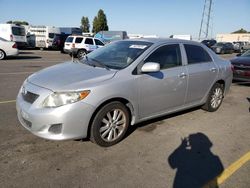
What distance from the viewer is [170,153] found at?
4164 millimetres

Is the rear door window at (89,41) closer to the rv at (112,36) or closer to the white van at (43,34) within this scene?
the white van at (43,34)

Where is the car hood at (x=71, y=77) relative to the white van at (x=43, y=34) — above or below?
below

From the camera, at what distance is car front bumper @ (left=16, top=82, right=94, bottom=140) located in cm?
370

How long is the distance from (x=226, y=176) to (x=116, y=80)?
2.03 m

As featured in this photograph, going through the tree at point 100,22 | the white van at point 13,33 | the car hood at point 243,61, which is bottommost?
the car hood at point 243,61

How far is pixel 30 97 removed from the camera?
3.98m

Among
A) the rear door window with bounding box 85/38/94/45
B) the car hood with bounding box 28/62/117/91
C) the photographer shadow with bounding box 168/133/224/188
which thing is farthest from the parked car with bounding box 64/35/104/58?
the photographer shadow with bounding box 168/133/224/188

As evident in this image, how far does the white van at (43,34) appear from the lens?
29.6 meters

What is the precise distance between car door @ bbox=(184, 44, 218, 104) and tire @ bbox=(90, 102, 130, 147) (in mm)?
1733

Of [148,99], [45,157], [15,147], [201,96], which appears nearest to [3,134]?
[15,147]

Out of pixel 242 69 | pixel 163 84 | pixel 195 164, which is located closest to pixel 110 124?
pixel 163 84

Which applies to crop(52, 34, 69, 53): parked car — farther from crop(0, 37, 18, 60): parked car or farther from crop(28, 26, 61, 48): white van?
crop(0, 37, 18, 60): parked car

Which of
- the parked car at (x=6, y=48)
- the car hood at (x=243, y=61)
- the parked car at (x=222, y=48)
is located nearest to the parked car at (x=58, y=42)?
the parked car at (x=6, y=48)

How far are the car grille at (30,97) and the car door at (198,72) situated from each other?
9.64ft
